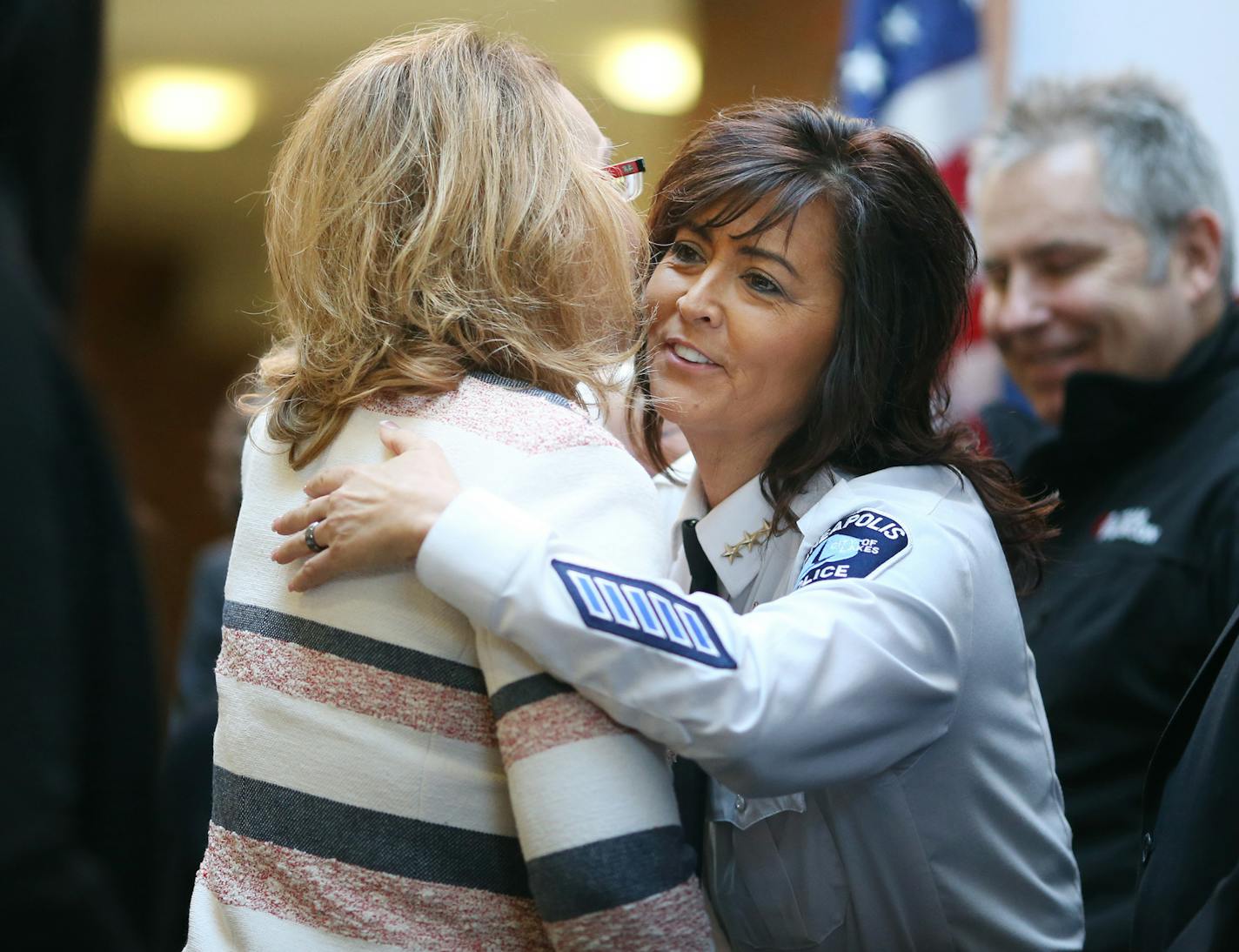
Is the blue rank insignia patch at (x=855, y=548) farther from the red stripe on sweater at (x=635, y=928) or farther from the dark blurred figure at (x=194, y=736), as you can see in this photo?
the dark blurred figure at (x=194, y=736)

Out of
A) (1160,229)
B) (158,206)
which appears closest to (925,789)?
(1160,229)

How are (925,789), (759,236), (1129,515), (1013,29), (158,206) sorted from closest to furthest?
(925,789) → (759,236) → (1129,515) → (1013,29) → (158,206)

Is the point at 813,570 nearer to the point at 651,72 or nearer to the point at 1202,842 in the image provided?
the point at 1202,842

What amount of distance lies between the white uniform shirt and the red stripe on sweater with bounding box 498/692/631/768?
0.07ft

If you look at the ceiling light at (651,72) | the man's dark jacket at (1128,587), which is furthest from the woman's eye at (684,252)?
the ceiling light at (651,72)

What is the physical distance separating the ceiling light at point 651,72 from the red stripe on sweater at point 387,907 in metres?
4.08

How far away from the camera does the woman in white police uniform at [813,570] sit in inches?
52.4

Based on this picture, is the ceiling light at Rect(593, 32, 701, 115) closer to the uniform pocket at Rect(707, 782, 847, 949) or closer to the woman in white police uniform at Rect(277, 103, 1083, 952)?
the woman in white police uniform at Rect(277, 103, 1083, 952)

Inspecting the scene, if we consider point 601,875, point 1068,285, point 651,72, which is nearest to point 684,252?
point 601,875

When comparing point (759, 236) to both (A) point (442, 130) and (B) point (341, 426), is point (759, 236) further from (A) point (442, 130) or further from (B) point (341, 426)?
(B) point (341, 426)

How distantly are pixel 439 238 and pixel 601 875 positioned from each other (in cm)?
65

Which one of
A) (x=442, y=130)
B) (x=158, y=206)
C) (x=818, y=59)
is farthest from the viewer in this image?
(x=158, y=206)

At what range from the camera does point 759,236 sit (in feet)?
5.92

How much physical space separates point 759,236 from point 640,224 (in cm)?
20
